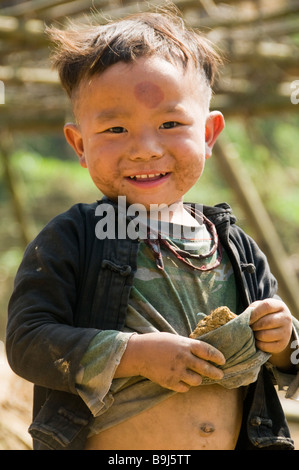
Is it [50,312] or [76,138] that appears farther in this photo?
[76,138]

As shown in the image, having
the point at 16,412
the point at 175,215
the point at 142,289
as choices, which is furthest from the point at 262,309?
the point at 16,412

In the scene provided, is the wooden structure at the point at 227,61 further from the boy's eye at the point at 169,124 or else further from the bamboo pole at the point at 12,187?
the boy's eye at the point at 169,124

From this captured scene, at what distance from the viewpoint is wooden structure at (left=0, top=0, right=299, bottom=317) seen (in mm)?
4332

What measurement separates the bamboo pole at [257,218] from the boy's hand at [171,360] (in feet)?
11.0

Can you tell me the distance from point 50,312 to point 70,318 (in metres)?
0.06

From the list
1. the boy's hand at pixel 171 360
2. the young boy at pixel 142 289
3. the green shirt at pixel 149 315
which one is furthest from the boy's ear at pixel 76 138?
the boy's hand at pixel 171 360

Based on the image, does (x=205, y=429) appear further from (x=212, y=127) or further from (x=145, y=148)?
(x=212, y=127)

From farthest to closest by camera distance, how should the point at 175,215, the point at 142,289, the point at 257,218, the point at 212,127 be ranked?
the point at 257,218
the point at 212,127
the point at 175,215
the point at 142,289

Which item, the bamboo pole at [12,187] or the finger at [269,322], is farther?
the bamboo pole at [12,187]

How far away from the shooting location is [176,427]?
1.82 meters

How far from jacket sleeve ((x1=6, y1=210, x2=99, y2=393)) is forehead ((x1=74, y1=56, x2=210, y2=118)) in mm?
330

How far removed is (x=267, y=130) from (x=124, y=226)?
32.6ft

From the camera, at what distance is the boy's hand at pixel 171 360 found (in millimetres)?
1677
